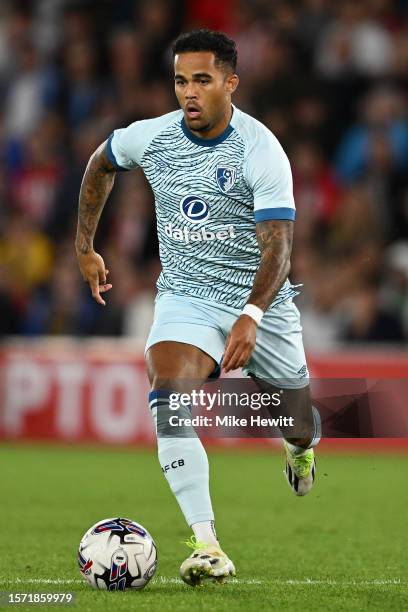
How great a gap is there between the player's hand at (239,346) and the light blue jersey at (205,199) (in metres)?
0.72

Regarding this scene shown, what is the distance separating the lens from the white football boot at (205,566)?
580 centimetres

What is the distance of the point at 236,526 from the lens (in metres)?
8.39

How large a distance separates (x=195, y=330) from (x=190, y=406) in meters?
0.39

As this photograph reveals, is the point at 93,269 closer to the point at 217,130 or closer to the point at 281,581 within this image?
the point at 217,130

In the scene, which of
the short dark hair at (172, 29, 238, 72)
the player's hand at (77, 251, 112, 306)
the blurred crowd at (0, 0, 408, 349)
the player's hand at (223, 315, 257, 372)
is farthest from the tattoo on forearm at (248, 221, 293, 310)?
the blurred crowd at (0, 0, 408, 349)

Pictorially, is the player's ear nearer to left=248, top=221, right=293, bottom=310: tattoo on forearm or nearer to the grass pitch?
left=248, top=221, right=293, bottom=310: tattoo on forearm

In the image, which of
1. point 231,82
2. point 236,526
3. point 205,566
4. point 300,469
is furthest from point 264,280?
point 236,526

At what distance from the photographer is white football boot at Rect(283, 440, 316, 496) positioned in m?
7.40

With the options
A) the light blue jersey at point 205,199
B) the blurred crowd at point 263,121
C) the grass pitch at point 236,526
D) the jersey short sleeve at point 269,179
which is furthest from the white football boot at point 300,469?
the blurred crowd at point 263,121

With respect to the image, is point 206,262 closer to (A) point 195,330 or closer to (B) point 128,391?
(A) point 195,330

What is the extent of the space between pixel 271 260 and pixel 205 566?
1.28 metres

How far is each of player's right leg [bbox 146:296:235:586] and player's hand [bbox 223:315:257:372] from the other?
1.46 ft

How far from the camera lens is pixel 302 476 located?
7.47m

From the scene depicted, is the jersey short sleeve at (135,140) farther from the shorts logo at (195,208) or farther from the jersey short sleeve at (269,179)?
the jersey short sleeve at (269,179)
